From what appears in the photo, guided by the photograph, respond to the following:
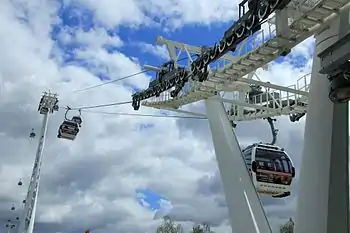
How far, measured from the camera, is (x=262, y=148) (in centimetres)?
2156

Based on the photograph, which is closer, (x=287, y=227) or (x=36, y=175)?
(x=36, y=175)

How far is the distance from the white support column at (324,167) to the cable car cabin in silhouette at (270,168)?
8460 millimetres

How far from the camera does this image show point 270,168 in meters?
21.1

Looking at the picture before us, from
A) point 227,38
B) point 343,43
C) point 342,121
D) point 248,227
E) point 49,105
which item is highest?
point 49,105

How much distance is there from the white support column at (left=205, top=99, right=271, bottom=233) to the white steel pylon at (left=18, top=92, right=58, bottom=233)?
13481 millimetres

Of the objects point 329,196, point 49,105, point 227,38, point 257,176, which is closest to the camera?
point 329,196

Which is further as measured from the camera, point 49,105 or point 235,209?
point 49,105

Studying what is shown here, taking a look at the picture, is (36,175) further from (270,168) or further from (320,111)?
(320,111)

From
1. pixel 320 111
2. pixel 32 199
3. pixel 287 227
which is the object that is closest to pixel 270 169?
pixel 320 111

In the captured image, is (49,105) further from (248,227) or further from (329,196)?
(329,196)

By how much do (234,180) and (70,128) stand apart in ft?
53.3

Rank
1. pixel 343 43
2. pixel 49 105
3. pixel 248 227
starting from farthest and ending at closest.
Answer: pixel 49 105 < pixel 248 227 < pixel 343 43

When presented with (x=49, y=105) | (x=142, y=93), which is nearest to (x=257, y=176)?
(x=142, y=93)

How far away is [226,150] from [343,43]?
32.0 ft
